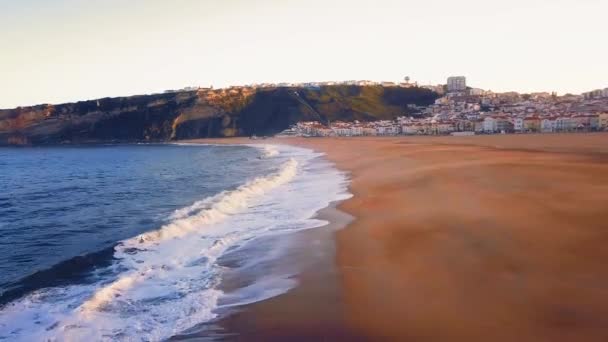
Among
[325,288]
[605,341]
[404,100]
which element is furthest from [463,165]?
[404,100]

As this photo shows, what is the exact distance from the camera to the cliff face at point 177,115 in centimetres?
9875

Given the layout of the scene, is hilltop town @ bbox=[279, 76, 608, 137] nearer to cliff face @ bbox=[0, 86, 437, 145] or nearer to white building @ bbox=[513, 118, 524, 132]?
white building @ bbox=[513, 118, 524, 132]

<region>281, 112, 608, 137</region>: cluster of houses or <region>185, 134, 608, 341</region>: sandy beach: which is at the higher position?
<region>281, 112, 608, 137</region>: cluster of houses

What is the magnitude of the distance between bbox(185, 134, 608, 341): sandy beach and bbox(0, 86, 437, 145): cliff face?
9344cm

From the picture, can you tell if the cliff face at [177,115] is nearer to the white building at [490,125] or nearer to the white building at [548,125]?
the white building at [490,125]

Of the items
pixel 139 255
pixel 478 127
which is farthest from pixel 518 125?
pixel 139 255

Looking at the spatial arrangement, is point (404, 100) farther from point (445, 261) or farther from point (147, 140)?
point (445, 261)

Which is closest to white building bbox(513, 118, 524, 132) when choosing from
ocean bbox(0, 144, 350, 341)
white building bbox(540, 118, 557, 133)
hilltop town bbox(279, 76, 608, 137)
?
hilltop town bbox(279, 76, 608, 137)

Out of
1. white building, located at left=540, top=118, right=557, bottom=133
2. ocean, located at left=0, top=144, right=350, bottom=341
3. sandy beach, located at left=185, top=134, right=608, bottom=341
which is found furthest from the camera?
white building, located at left=540, top=118, right=557, bottom=133

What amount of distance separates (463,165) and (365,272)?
52.5 feet

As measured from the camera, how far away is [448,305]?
6602mm

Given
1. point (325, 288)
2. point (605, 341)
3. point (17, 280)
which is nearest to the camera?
point (605, 341)

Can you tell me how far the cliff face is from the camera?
324ft

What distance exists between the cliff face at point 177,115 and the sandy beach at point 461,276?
93443 mm
